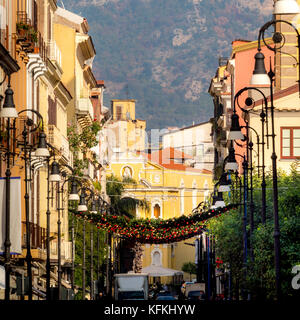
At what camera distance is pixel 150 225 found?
152ft

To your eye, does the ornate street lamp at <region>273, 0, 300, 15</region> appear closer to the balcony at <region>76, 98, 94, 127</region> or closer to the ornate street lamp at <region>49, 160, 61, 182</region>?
the ornate street lamp at <region>49, 160, 61, 182</region>

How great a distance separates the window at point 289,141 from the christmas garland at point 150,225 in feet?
48.9

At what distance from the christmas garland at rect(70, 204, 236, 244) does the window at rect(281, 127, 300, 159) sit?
14.9 metres

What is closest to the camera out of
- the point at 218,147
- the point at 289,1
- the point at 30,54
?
the point at 289,1

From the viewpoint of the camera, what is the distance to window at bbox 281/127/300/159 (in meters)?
63.5

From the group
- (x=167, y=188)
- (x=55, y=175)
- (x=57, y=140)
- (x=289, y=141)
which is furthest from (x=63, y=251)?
(x=167, y=188)

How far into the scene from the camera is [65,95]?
201ft

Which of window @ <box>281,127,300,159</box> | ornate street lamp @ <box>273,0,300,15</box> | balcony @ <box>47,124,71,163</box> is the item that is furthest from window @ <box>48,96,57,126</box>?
ornate street lamp @ <box>273,0,300,15</box>

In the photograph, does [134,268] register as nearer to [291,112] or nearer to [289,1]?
[291,112]

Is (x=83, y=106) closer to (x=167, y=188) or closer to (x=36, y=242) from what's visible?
(x=36, y=242)

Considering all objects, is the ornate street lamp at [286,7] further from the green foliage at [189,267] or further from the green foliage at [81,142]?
the green foliage at [189,267]

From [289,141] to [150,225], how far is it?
64.5 feet

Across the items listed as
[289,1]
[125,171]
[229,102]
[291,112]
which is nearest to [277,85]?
[291,112]
